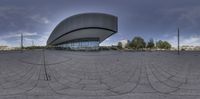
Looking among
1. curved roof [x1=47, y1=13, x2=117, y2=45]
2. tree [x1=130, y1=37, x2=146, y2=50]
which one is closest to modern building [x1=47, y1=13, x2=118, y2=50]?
curved roof [x1=47, y1=13, x2=117, y2=45]

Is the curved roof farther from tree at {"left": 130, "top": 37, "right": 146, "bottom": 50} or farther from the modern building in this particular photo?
tree at {"left": 130, "top": 37, "right": 146, "bottom": 50}

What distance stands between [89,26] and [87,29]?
1.10 meters

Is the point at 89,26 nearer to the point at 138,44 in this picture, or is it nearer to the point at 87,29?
the point at 87,29

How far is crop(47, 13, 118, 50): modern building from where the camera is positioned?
52031 millimetres

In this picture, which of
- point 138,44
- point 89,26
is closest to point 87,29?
point 89,26

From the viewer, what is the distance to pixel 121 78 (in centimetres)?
455

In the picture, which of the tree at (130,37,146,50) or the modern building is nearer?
the tree at (130,37,146,50)

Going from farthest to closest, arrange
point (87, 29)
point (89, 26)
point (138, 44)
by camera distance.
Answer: point (87, 29)
point (89, 26)
point (138, 44)

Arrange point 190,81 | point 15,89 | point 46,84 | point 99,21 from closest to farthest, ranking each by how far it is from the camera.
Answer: point 15,89 → point 46,84 → point 190,81 → point 99,21

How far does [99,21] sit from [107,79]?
4868cm

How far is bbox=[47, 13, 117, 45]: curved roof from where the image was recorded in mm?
52097

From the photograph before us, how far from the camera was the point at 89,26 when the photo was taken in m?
52.2

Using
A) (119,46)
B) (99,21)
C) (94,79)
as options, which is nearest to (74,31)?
(99,21)

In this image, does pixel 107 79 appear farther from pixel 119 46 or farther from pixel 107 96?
pixel 119 46
